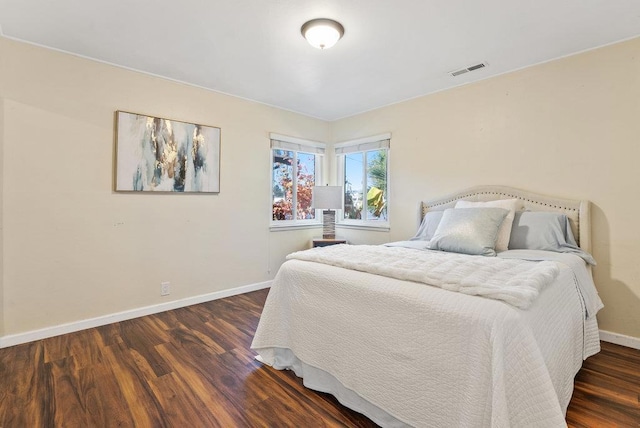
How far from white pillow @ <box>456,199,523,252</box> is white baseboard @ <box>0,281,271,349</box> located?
2792mm

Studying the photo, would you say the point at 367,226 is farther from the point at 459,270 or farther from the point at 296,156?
the point at 459,270

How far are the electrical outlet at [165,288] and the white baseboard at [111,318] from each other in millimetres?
112

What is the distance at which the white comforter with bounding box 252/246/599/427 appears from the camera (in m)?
1.09

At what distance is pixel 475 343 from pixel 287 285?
1.20 metres

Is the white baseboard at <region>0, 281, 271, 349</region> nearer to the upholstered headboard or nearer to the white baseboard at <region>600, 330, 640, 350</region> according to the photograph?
the upholstered headboard

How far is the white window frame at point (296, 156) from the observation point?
4.05 meters

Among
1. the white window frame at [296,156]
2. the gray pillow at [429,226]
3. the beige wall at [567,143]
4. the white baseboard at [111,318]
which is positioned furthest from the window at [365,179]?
the white baseboard at [111,318]

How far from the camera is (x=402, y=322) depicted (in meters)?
1.40

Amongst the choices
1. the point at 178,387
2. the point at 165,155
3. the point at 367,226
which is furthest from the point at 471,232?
the point at 165,155

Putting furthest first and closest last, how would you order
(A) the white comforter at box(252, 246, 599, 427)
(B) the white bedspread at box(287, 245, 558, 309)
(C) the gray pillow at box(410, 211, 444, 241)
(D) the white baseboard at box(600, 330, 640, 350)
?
(C) the gray pillow at box(410, 211, 444, 241)
(D) the white baseboard at box(600, 330, 640, 350)
(B) the white bedspread at box(287, 245, 558, 309)
(A) the white comforter at box(252, 246, 599, 427)

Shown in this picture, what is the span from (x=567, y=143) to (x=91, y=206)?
430 cm

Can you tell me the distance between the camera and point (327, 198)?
4156 millimetres

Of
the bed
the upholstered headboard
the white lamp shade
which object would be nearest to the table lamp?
the white lamp shade

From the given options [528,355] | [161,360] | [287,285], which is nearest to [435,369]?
[528,355]
